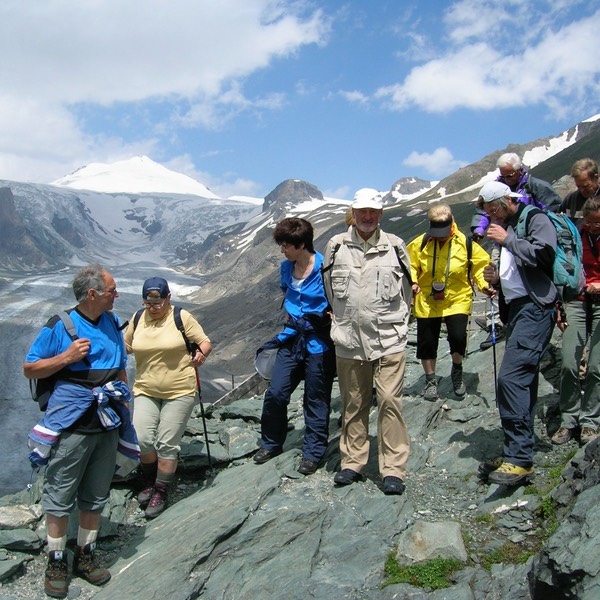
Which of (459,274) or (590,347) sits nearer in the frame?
(590,347)

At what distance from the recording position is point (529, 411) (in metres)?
5.59

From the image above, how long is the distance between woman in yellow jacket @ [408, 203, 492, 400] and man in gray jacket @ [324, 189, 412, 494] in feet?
5.66

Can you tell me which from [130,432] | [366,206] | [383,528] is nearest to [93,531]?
[130,432]

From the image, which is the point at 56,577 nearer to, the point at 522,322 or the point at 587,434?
the point at 522,322

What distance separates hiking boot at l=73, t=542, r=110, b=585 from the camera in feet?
17.7

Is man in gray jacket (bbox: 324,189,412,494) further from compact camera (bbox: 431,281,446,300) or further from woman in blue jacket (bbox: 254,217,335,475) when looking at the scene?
compact camera (bbox: 431,281,446,300)

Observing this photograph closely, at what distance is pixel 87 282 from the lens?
5.35 metres

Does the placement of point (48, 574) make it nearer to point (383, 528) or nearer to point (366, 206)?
point (383, 528)

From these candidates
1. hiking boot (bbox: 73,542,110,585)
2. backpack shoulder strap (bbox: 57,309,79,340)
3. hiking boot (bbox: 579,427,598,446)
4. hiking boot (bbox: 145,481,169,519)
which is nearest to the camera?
backpack shoulder strap (bbox: 57,309,79,340)

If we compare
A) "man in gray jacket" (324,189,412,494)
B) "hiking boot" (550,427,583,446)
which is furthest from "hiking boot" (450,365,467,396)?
"man in gray jacket" (324,189,412,494)

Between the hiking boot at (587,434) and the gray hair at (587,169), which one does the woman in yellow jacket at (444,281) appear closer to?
the gray hair at (587,169)

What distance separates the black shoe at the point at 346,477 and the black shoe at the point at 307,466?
38cm

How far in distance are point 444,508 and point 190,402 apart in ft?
9.36

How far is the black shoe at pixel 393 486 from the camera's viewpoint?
18.9ft
